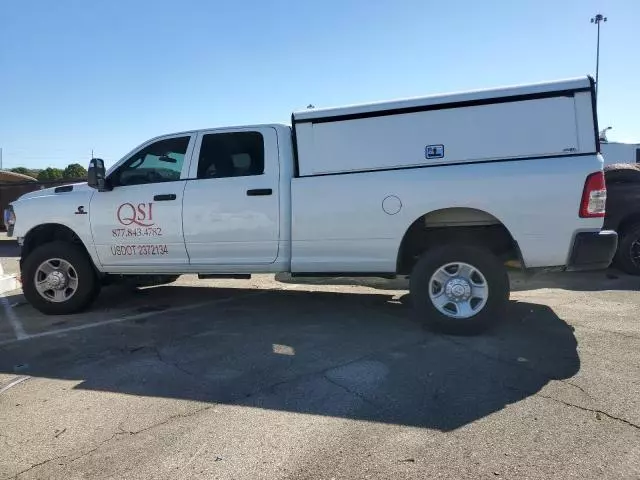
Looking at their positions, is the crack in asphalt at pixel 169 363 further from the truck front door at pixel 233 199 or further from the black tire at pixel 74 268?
the black tire at pixel 74 268

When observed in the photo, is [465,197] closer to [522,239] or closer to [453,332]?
[522,239]

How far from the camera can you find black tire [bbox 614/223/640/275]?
7.88 m

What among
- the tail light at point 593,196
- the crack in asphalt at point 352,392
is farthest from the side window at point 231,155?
the tail light at point 593,196

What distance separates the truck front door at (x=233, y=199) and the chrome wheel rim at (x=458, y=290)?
1765 mm

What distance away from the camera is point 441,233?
526cm

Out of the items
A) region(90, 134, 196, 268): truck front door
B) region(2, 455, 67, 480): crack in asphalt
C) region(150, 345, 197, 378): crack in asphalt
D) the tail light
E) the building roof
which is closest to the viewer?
region(2, 455, 67, 480): crack in asphalt

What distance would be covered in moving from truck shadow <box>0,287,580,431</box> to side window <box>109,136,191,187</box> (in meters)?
1.66

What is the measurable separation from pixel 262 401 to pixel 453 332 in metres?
2.19

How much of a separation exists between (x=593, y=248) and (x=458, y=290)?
1252 mm

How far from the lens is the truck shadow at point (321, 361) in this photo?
3566 millimetres

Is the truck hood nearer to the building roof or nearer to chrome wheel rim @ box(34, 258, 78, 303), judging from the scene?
chrome wheel rim @ box(34, 258, 78, 303)

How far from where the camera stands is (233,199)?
5.50 meters

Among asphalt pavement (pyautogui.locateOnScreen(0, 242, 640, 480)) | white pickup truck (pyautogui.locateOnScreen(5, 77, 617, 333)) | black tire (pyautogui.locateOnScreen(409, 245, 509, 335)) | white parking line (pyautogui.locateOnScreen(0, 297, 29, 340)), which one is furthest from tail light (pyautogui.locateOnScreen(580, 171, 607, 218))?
white parking line (pyautogui.locateOnScreen(0, 297, 29, 340))

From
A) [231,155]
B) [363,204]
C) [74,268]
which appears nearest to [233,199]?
[231,155]
